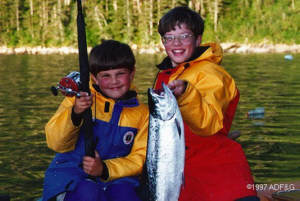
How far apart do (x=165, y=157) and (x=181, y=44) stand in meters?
1.50

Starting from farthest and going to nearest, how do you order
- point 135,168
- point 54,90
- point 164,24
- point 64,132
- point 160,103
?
point 164,24 → point 135,168 → point 64,132 → point 54,90 → point 160,103

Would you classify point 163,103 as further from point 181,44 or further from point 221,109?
point 181,44

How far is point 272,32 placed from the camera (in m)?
57.5

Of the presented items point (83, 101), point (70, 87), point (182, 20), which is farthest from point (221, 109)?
point (70, 87)

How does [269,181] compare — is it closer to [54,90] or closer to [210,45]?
[210,45]

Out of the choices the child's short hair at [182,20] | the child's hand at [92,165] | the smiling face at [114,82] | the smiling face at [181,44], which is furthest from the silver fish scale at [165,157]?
the child's short hair at [182,20]

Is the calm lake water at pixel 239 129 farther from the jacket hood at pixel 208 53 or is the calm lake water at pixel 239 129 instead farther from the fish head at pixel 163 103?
the fish head at pixel 163 103

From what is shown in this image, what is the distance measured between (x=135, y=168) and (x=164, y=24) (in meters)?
1.41

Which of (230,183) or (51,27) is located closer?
(230,183)

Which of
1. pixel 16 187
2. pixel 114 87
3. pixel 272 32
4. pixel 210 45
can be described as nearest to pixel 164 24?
pixel 210 45

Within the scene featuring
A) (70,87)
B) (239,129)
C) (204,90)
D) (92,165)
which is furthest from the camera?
(239,129)

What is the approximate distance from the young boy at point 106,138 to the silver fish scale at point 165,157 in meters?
0.65

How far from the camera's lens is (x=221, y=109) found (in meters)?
3.89

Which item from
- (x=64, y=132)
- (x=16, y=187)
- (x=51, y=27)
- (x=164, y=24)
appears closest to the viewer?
(x=64, y=132)
